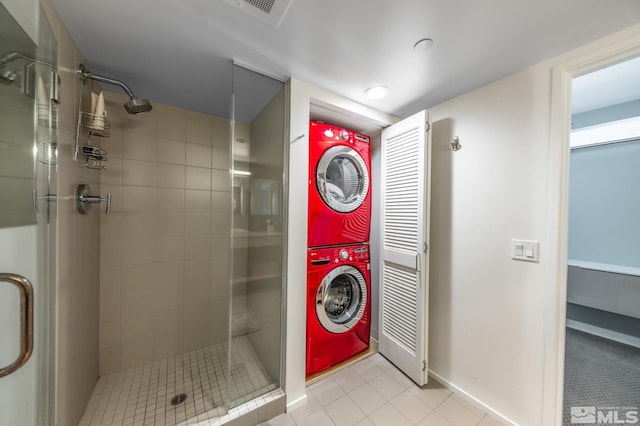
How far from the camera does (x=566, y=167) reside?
115 cm

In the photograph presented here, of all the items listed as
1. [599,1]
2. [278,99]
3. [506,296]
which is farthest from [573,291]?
[278,99]

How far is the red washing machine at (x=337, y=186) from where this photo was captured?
5.33 ft

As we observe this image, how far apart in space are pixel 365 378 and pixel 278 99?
2.28 meters

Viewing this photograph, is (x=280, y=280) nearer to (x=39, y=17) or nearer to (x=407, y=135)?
(x=407, y=135)

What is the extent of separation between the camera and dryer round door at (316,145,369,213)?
166cm

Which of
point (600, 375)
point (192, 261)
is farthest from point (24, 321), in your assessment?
point (600, 375)

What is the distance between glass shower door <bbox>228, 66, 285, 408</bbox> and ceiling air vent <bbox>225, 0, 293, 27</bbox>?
0.46 m

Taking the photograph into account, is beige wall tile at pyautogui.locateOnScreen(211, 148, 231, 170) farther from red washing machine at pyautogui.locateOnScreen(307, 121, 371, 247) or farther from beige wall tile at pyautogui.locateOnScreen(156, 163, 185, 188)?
red washing machine at pyautogui.locateOnScreen(307, 121, 371, 247)

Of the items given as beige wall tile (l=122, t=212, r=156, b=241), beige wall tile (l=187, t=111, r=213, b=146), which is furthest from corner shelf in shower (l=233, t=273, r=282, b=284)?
beige wall tile (l=187, t=111, r=213, b=146)

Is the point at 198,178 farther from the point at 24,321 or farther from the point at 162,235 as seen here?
Result: the point at 24,321

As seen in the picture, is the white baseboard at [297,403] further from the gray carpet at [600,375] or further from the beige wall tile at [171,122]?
the beige wall tile at [171,122]

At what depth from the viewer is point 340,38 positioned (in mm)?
1075

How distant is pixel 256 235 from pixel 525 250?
1759 mm

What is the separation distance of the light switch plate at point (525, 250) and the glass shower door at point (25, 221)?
2.28 metres
